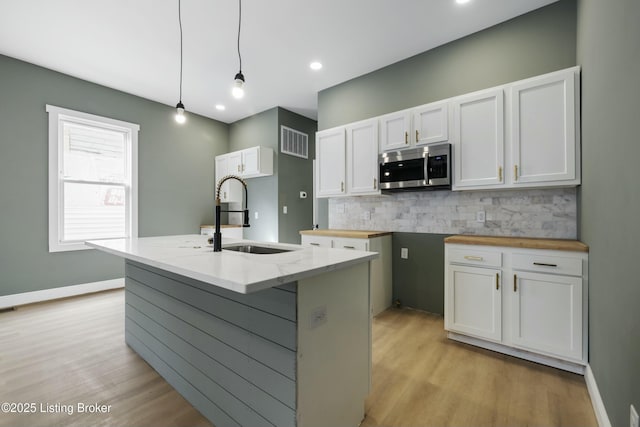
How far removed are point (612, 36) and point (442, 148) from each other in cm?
133

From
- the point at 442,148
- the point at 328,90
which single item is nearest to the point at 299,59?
the point at 328,90

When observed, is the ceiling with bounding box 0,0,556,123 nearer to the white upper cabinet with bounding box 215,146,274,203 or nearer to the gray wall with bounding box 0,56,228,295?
the gray wall with bounding box 0,56,228,295

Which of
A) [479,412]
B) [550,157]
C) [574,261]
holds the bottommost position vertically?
[479,412]

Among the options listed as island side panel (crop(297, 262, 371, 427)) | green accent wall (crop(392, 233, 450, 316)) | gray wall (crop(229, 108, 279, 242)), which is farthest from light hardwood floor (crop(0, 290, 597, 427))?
gray wall (crop(229, 108, 279, 242))

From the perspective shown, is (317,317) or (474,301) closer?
(317,317)

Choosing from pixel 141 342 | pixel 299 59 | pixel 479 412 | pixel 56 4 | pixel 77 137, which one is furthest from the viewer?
pixel 77 137

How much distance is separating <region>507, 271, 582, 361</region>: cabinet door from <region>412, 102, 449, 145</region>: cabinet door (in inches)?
57.2

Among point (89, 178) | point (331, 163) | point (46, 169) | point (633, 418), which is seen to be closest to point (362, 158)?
point (331, 163)

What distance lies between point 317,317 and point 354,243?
1.91 metres

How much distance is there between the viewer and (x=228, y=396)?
4.76ft

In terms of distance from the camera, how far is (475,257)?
7.56 ft

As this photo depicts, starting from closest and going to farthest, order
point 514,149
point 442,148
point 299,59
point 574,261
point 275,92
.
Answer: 1. point 574,261
2. point 514,149
3. point 442,148
4. point 299,59
5. point 275,92

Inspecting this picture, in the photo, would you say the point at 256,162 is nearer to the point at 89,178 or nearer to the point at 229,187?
the point at 229,187

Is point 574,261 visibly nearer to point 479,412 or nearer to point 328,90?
point 479,412
